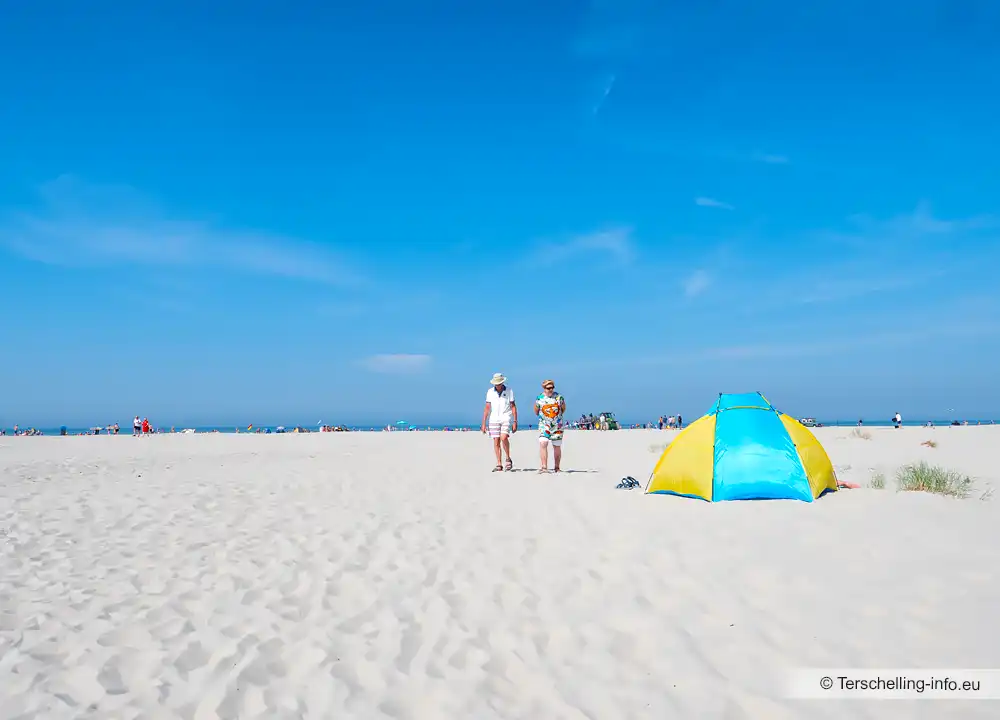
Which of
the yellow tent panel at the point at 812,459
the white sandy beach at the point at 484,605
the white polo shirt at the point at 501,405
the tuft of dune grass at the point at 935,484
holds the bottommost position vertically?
the white sandy beach at the point at 484,605

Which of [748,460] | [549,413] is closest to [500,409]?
[549,413]

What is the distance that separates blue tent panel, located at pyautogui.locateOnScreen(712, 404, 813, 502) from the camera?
27.7ft

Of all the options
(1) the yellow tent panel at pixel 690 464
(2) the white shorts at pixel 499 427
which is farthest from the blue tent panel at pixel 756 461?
(2) the white shorts at pixel 499 427

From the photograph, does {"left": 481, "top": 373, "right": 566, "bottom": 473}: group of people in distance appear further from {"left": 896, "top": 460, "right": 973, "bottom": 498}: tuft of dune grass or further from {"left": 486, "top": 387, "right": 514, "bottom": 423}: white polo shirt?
{"left": 896, "top": 460, "right": 973, "bottom": 498}: tuft of dune grass

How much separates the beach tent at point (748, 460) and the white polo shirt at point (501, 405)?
151 inches

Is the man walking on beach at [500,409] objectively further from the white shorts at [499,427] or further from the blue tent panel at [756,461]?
the blue tent panel at [756,461]

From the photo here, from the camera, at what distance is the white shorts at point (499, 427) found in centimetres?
1228

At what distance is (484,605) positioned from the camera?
4922 millimetres

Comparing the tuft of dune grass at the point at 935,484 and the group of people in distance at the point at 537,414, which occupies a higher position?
the group of people in distance at the point at 537,414

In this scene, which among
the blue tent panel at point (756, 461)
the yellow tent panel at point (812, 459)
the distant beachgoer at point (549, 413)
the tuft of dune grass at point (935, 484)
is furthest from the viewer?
the distant beachgoer at point (549, 413)

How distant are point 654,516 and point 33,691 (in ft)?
20.8

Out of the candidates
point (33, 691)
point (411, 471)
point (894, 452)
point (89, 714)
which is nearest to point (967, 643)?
point (89, 714)

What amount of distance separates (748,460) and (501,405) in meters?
5.12

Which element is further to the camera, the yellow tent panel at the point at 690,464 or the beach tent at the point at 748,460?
the yellow tent panel at the point at 690,464
